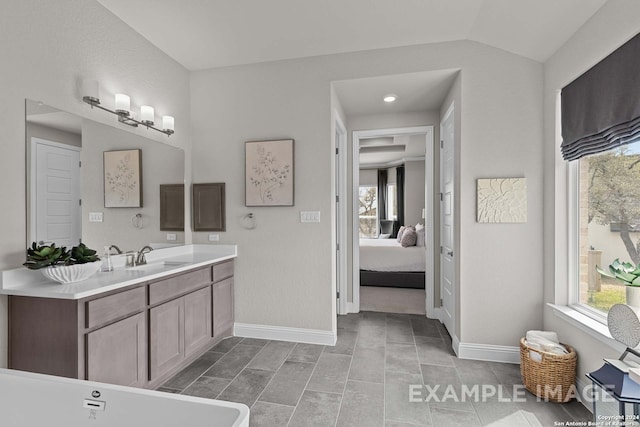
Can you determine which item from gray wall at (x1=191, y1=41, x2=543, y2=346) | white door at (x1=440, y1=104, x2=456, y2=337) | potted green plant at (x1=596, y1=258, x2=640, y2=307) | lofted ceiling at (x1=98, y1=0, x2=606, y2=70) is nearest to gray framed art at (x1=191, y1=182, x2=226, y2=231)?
gray wall at (x1=191, y1=41, x2=543, y2=346)

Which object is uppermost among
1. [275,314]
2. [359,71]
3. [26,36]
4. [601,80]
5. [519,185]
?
[359,71]

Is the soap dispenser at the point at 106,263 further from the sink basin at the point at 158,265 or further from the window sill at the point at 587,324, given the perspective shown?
the window sill at the point at 587,324

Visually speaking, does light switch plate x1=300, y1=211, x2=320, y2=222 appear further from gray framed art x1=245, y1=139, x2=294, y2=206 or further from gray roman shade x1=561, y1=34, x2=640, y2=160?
gray roman shade x1=561, y1=34, x2=640, y2=160

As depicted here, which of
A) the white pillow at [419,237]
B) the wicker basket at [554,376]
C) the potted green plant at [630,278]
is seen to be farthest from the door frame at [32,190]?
the white pillow at [419,237]

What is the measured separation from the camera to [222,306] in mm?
3016

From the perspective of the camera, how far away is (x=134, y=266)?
8.18ft

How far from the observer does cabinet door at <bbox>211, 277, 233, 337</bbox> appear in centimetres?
289

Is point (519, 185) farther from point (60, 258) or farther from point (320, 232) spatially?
point (60, 258)

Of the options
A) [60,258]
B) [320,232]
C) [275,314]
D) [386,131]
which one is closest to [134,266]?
[60,258]

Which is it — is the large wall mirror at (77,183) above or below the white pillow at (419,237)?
above

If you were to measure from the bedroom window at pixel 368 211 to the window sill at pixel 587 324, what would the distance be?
243 inches

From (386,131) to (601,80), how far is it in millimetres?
2203

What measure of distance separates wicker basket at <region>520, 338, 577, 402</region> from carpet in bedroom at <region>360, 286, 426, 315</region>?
5.94ft

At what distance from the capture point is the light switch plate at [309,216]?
3.04 metres
